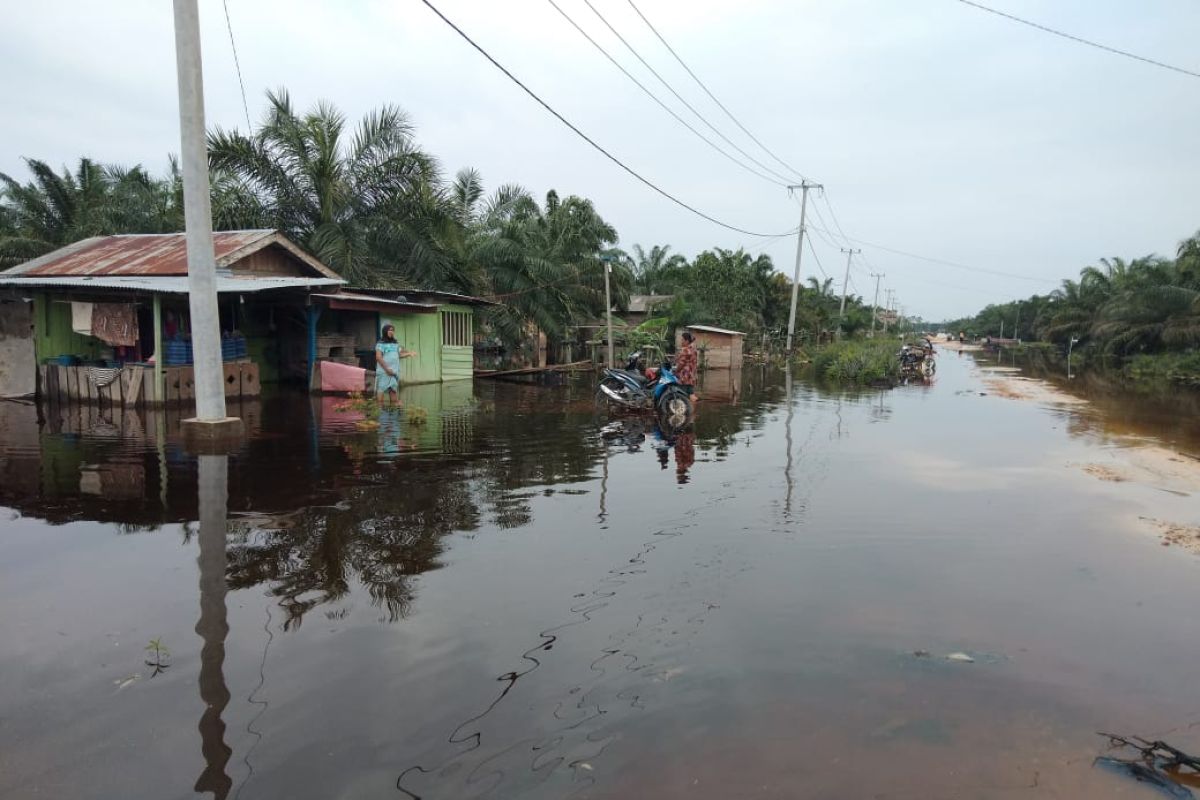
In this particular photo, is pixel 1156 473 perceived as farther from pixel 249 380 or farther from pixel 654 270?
pixel 654 270

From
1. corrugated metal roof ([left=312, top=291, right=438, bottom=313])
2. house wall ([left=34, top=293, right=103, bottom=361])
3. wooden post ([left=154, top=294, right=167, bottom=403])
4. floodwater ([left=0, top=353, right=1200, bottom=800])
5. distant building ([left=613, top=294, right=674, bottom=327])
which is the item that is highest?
distant building ([left=613, top=294, right=674, bottom=327])

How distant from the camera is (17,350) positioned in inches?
581

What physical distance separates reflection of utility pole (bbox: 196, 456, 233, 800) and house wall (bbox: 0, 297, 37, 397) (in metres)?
10.2

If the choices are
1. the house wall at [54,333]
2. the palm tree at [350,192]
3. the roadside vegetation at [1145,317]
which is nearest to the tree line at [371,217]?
the palm tree at [350,192]

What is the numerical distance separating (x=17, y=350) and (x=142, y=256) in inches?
121

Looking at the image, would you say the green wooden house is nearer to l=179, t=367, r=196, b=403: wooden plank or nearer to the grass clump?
l=179, t=367, r=196, b=403: wooden plank

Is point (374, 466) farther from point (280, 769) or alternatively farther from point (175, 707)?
point (280, 769)

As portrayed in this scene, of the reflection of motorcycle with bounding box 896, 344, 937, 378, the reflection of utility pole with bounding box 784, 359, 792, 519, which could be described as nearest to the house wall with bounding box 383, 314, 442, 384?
the reflection of utility pole with bounding box 784, 359, 792, 519

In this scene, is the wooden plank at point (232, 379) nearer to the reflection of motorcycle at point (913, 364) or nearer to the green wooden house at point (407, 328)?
the green wooden house at point (407, 328)

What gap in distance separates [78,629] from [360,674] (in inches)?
71.4

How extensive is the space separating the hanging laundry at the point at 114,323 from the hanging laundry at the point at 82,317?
0.29 ft

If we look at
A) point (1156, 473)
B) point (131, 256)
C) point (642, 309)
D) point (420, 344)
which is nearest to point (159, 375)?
point (131, 256)

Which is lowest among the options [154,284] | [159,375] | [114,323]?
[159,375]

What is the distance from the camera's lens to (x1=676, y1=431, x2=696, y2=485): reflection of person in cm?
931
